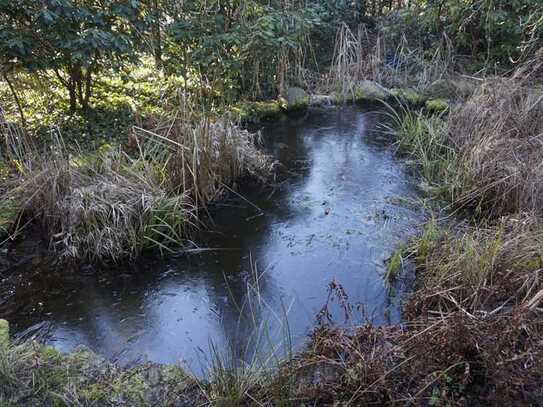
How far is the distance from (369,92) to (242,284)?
4637 millimetres

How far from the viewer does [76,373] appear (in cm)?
214

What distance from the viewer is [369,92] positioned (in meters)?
6.97

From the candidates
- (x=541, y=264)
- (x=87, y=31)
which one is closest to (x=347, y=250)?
(x=541, y=264)

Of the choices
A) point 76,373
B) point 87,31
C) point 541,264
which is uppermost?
point 87,31

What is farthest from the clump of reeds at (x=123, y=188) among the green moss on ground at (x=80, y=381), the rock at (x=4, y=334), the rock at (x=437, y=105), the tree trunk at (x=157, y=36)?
the rock at (x=437, y=105)

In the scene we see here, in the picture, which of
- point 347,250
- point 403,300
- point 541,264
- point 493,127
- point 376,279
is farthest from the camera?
point 493,127

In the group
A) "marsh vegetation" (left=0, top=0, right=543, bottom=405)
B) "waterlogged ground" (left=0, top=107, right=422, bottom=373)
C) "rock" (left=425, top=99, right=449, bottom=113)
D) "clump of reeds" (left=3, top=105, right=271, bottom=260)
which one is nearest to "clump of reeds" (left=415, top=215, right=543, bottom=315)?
"marsh vegetation" (left=0, top=0, right=543, bottom=405)

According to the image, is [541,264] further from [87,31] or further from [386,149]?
[87,31]

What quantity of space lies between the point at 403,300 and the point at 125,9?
11.7 feet

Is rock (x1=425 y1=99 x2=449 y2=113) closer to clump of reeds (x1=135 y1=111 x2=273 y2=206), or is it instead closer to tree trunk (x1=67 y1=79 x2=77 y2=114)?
clump of reeds (x1=135 y1=111 x2=273 y2=206)

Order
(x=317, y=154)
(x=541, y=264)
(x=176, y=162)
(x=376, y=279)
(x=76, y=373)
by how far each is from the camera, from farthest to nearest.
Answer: (x=317, y=154), (x=176, y=162), (x=376, y=279), (x=541, y=264), (x=76, y=373)

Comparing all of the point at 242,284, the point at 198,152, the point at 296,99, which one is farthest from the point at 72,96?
the point at 242,284

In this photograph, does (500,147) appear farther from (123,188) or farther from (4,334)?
(4,334)

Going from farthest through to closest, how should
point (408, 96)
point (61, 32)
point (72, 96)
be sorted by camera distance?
point (408, 96) → point (72, 96) → point (61, 32)
